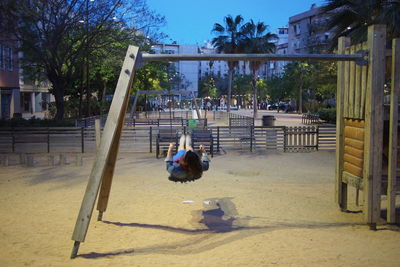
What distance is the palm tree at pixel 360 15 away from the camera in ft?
39.8

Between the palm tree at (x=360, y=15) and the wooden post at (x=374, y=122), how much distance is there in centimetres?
648

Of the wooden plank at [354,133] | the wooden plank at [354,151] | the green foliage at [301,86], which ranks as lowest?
the wooden plank at [354,151]

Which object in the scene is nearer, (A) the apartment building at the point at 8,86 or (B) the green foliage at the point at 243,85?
(A) the apartment building at the point at 8,86

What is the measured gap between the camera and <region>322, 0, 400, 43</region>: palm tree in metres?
12.1

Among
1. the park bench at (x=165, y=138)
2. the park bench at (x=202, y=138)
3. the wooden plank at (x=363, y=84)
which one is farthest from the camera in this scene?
the park bench at (x=202, y=138)

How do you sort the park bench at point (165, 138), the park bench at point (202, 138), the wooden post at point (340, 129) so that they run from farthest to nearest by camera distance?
1. the park bench at point (202, 138)
2. the park bench at point (165, 138)
3. the wooden post at point (340, 129)

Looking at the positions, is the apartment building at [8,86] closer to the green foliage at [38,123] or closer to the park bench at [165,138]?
the green foliage at [38,123]

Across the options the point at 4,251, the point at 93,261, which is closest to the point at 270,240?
the point at 93,261

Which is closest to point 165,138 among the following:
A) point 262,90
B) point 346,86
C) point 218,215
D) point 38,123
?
point 218,215

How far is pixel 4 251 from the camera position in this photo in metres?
5.39

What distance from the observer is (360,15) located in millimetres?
14109

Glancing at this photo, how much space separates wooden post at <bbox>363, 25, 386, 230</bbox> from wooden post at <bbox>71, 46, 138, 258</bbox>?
11.6 feet

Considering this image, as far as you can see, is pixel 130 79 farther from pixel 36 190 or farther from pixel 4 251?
pixel 36 190

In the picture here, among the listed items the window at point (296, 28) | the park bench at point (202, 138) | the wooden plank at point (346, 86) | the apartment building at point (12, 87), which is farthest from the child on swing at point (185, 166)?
the window at point (296, 28)
